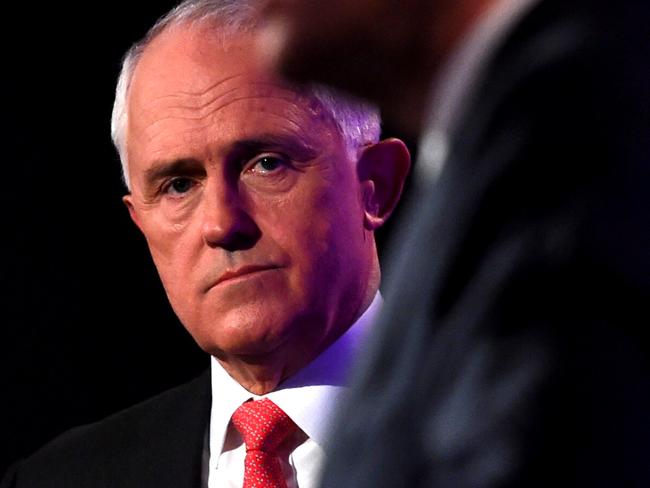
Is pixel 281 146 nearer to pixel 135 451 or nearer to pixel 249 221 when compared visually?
pixel 249 221

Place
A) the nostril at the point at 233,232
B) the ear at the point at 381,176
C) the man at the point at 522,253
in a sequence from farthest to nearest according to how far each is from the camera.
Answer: the ear at the point at 381,176 → the nostril at the point at 233,232 → the man at the point at 522,253

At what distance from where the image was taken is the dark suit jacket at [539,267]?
323mm

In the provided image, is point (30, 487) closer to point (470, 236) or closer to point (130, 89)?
point (130, 89)

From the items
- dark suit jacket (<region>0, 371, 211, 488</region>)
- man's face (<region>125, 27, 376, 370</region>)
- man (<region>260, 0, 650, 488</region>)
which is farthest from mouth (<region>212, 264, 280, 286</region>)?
man (<region>260, 0, 650, 488</region>)

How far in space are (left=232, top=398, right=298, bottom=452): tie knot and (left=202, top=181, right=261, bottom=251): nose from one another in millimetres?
218

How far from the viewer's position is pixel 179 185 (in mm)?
1444

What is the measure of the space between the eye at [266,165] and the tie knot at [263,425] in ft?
0.92

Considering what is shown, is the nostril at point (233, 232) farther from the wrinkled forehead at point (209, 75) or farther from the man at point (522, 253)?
the man at point (522, 253)

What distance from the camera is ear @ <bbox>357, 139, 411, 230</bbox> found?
1.50 meters

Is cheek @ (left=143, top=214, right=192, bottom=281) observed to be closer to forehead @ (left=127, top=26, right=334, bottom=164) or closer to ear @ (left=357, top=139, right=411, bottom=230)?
forehead @ (left=127, top=26, right=334, bottom=164)

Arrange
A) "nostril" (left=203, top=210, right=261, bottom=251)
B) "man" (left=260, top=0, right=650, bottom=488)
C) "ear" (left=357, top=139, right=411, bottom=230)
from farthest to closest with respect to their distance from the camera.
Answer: "ear" (left=357, top=139, right=411, bottom=230) < "nostril" (left=203, top=210, right=261, bottom=251) < "man" (left=260, top=0, right=650, bottom=488)

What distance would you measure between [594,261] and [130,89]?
4.23ft

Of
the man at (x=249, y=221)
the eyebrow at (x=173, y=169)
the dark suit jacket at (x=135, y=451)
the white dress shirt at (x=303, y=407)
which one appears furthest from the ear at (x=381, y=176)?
the dark suit jacket at (x=135, y=451)

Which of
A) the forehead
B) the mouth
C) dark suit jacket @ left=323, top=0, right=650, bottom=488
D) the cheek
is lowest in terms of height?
dark suit jacket @ left=323, top=0, right=650, bottom=488
